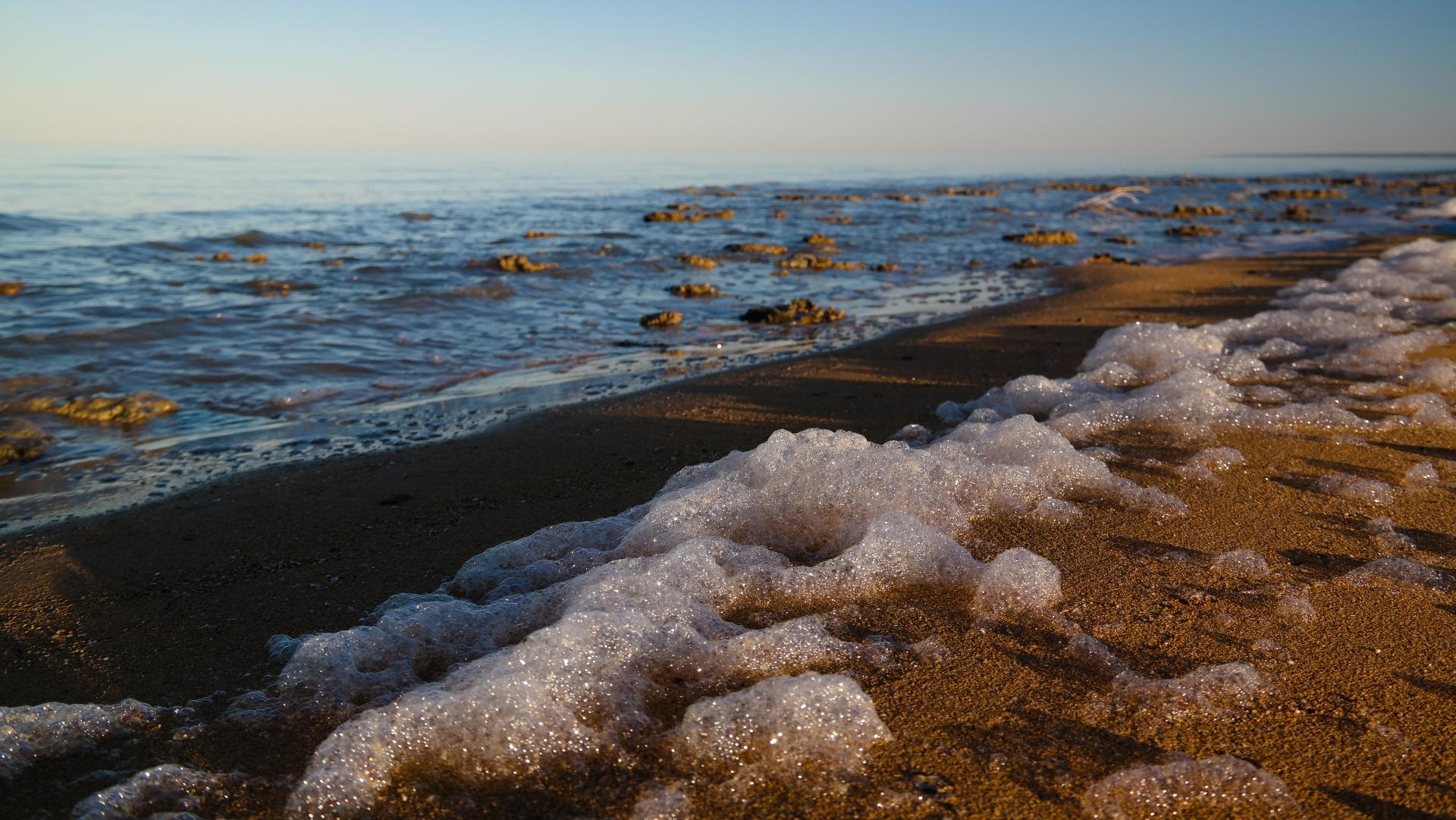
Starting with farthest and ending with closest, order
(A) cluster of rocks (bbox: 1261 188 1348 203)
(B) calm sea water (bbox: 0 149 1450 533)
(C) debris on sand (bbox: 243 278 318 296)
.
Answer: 1. (A) cluster of rocks (bbox: 1261 188 1348 203)
2. (C) debris on sand (bbox: 243 278 318 296)
3. (B) calm sea water (bbox: 0 149 1450 533)

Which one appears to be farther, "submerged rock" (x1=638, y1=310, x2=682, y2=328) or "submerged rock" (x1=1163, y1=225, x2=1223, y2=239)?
"submerged rock" (x1=1163, y1=225, x2=1223, y2=239)

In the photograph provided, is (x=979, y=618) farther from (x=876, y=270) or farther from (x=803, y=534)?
(x=876, y=270)

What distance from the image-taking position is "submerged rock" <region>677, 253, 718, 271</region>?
13.9 m

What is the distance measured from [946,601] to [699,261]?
38.4 feet

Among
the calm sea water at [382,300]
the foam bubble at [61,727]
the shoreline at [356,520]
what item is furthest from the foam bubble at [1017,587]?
the calm sea water at [382,300]

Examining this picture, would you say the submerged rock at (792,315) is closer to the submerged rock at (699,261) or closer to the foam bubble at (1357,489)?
the submerged rock at (699,261)

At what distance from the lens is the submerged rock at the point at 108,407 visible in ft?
19.7

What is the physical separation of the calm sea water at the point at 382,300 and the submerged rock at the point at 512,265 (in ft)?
0.83

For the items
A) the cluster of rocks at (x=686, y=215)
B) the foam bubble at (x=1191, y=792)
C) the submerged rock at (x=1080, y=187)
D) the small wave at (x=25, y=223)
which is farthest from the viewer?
the submerged rock at (x=1080, y=187)

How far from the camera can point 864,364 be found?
6.72 metres

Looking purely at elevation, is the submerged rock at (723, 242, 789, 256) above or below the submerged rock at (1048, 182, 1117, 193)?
below

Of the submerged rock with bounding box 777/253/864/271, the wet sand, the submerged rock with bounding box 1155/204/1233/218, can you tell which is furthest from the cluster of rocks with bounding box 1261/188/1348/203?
the wet sand

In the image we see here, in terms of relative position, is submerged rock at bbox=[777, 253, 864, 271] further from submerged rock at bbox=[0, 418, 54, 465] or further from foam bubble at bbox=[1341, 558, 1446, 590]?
foam bubble at bbox=[1341, 558, 1446, 590]

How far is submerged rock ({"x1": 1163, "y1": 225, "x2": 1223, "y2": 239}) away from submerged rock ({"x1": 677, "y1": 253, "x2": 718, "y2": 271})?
35.9 ft
